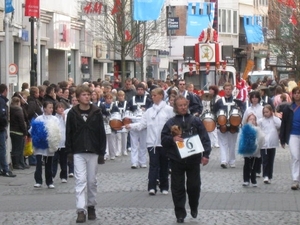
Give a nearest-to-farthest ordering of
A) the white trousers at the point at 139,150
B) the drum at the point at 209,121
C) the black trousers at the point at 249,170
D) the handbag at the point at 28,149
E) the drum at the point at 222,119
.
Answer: the black trousers at the point at 249,170, the drum at the point at 222,119, the white trousers at the point at 139,150, the handbag at the point at 28,149, the drum at the point at 209,121

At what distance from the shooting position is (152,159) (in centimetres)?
1712

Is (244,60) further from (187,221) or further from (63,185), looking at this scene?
(187,221)

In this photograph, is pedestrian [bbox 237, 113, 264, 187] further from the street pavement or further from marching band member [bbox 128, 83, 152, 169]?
marching band member [bbox 128, 83, 152, 169]

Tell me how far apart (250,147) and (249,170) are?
456 millimetres

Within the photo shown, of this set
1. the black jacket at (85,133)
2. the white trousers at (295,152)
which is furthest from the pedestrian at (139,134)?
the black jacket at (85,133)

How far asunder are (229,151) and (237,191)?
5002 millimetres

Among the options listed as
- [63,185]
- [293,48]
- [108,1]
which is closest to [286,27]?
[293,48]

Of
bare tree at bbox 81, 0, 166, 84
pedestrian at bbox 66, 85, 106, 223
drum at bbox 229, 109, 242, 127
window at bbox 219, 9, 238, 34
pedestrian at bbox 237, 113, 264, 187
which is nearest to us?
pedestrian at bbox 66, 85, 106, 223

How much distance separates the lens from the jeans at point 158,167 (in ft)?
55.8

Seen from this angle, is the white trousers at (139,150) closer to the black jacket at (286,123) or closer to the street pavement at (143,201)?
the street pavement at (143,201)

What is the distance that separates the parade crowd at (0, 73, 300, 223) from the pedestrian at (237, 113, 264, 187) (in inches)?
0.7

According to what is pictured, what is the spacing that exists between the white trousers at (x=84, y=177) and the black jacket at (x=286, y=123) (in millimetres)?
4945

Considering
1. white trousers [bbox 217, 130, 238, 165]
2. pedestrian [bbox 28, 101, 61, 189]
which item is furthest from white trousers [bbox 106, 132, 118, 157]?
pedestrian [bbox 28, 101, 61, 189]

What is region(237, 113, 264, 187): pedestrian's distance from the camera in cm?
1819
